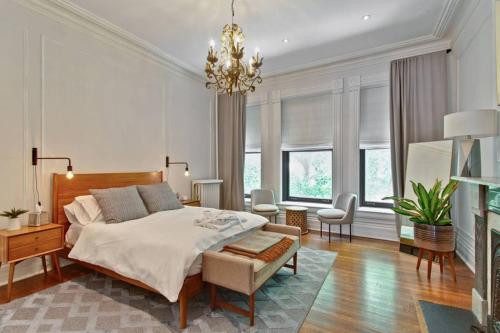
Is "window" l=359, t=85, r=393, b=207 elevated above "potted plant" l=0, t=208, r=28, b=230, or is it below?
above

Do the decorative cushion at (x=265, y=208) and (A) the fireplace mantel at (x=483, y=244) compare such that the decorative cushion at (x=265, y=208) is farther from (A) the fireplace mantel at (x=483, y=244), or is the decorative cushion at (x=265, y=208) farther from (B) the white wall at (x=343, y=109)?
(A) the fireplace mantel at (x=483, y=244)

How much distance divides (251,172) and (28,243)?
4.02 meters

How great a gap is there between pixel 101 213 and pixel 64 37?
2300 mm

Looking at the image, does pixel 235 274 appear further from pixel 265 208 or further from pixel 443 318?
pixel 265 208

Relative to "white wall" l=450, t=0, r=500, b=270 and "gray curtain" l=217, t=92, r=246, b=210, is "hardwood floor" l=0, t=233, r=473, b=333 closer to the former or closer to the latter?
"white wall" l=450, t=0, r=500, b=270

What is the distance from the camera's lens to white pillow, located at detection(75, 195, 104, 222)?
9.68ft

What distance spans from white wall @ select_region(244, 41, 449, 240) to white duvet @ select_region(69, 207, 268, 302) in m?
2.34

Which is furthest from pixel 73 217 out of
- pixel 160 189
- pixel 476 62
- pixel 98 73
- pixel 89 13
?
pixel 476 62

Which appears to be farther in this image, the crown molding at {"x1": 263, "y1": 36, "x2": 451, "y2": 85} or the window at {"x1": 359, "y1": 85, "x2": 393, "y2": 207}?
the window at {"x1": 359, "y1": 85, "x2": 393, "y2": 207}

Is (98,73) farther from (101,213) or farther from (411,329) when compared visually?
(411,329)

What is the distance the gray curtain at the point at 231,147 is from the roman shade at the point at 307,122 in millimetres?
949

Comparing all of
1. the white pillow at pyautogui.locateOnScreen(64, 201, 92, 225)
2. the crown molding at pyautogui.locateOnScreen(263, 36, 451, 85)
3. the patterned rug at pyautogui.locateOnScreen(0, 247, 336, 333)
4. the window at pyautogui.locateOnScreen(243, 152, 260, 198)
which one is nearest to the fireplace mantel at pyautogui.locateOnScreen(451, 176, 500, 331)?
the patterned rug at pyautogui.locateOnScreen(0, 247, 336, 333)

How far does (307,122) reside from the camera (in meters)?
5.04

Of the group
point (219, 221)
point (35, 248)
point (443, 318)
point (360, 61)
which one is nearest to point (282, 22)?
point (360, 61)
